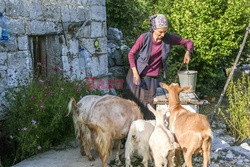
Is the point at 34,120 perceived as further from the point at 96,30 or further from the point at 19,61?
the point at 96,30

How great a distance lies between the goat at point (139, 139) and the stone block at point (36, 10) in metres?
2.90

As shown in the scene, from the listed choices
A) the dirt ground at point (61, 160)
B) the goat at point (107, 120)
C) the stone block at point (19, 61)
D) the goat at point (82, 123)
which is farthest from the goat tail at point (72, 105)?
the stone block at point (19, 61)

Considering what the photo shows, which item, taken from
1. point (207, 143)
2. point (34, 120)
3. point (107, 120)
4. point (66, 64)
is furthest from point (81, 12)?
point (207, 143)

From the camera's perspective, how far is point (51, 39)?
654 cm

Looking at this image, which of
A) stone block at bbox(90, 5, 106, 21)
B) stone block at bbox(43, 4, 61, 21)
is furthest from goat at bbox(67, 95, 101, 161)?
stone block at bbox(90, 5, 106, 21)

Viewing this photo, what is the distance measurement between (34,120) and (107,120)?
135 cm

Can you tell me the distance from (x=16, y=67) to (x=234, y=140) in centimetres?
412

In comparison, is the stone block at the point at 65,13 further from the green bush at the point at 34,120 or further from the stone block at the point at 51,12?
the green bush at the point at 34,120

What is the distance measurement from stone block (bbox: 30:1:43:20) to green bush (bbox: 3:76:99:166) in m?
1.15

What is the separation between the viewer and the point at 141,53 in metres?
5.23

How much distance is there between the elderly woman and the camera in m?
5.05

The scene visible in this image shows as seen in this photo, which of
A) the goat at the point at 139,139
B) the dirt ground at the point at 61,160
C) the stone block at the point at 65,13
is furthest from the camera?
the stone block at the point at 65,13

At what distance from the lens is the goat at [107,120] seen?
427 cm

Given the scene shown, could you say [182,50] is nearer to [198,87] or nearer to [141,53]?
[198,87]
